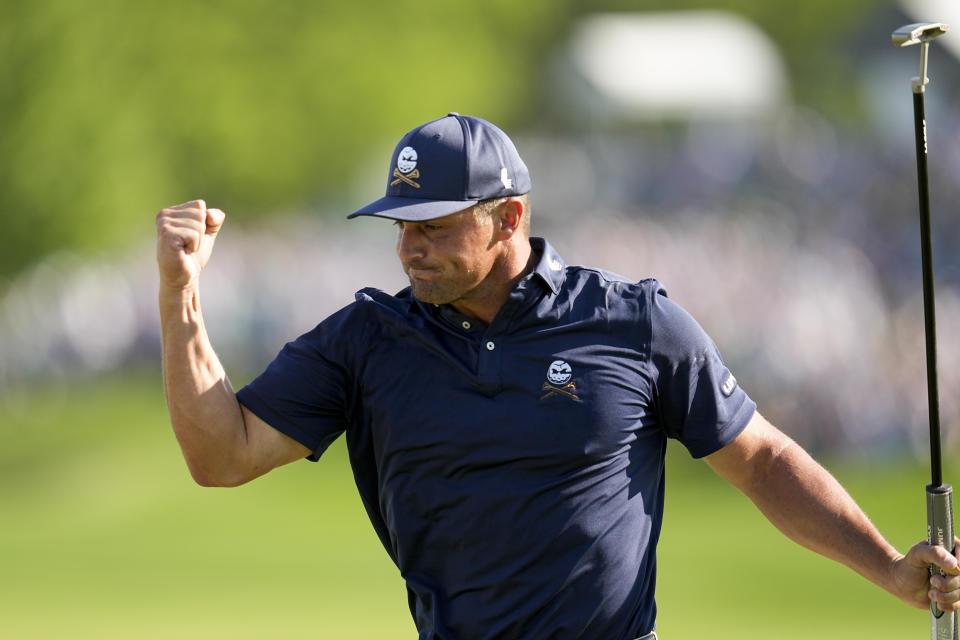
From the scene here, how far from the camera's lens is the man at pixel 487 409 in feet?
12.5

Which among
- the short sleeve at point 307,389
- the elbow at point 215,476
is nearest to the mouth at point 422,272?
the short sleeve at point 307,389

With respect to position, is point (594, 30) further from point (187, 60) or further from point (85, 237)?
point (85, 237)

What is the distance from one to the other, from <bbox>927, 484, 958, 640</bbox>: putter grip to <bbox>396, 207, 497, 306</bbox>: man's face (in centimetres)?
135

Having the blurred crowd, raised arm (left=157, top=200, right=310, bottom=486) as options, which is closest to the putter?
raised arm (left=157, top=200, right=310, bottom=486)

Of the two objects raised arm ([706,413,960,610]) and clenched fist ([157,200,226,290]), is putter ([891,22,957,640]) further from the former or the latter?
clenched fist ([157,200,226,290])

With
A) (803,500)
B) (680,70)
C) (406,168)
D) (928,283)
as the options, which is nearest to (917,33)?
(928,283)

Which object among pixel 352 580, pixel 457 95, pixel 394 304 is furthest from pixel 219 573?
pixel 457 95

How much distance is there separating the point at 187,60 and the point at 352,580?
1601 centimetres

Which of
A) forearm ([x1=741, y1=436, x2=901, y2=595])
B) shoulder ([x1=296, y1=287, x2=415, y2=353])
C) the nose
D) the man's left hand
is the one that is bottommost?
the man's left hand

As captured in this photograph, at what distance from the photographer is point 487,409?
3838mm

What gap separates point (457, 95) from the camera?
108 feet

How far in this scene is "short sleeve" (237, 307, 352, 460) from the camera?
154 inches

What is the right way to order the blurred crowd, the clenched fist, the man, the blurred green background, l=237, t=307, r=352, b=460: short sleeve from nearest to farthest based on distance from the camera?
the clenched fist < the man < l=237, t=307, r=352, b=460: short sleeve < the blurred green background < the blurred crowd

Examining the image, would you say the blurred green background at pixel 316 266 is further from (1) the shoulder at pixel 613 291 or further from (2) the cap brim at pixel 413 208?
(2) the cap brim at pixel 413 208
